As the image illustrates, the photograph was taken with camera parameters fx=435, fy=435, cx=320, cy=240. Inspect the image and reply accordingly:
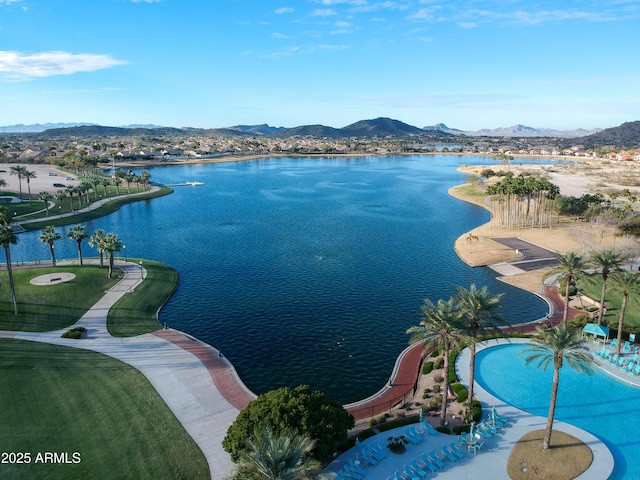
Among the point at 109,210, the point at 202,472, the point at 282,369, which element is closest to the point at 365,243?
the point at 282,369

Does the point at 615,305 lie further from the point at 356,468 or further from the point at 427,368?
the point at 356,468

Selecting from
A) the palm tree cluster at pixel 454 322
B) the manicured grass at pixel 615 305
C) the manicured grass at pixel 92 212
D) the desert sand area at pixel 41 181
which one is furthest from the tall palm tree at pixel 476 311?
the desert sand area at pixel 41 181

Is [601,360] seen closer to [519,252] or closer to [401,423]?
[401,423]

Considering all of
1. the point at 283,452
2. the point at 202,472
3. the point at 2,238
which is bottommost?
the point at 202,472

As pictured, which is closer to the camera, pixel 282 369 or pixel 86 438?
pixel 86 438

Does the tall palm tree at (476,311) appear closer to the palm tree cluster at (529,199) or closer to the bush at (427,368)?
the bush at (427,368)

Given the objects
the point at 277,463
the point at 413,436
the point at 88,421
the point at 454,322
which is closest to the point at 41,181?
the point at 88,421
